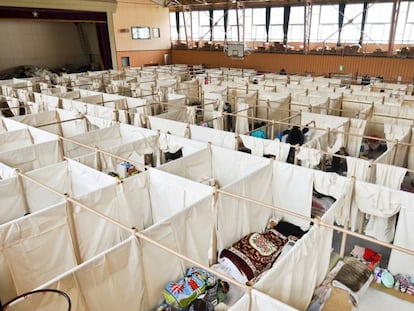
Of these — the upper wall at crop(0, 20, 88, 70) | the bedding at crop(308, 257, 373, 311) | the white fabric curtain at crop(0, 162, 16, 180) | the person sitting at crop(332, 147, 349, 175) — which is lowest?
the bedding at crop(308, 257, 373, 311)

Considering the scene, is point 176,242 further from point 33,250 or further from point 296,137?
point 296,137

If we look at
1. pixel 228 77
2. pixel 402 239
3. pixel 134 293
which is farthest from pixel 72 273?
pixel 228 77

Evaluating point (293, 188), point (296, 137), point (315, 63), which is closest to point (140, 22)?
point (315, 63)

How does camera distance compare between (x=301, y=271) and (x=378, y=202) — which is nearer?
(x=301, y=271)

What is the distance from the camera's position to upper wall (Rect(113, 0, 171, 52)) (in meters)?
23.7

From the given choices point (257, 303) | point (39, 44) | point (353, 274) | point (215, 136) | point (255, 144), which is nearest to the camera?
point (257, 303)

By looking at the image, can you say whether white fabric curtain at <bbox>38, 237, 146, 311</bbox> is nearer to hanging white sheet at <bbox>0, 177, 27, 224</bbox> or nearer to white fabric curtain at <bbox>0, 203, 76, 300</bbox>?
white fabric curtain at <bbox>0, 203, 76, 300</bbox>

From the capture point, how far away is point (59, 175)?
614cm

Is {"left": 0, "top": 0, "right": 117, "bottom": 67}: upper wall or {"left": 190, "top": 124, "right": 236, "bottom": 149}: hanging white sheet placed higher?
{"left": 0, "top": 0, "right": 117, "bottom": 67}: upper wall

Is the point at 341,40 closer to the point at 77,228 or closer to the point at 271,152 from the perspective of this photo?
the point at 271,152

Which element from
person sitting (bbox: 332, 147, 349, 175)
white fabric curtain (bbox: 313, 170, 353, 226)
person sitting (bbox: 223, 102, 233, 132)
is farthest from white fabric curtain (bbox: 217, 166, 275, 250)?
person sitting (bbox: 223, 102, 233, 132)

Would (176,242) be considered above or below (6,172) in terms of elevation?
below

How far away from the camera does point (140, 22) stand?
25.1m

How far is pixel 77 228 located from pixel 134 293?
1.37 meters
